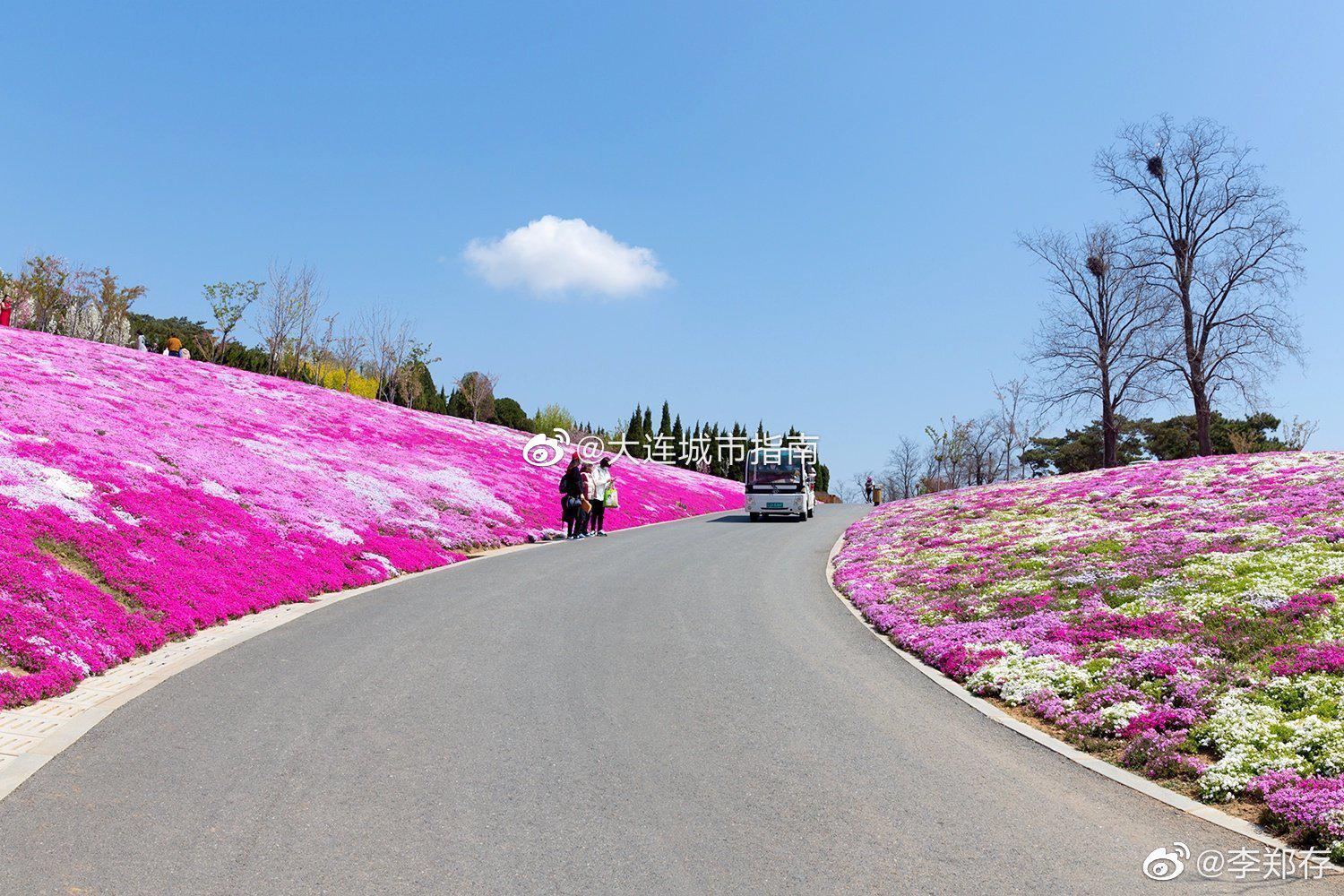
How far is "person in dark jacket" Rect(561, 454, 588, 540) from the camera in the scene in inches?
1003

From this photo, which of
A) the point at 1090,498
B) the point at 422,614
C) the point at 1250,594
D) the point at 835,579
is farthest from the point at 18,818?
the point at 1090,498

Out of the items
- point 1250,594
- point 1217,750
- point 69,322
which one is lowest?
point 1217,750

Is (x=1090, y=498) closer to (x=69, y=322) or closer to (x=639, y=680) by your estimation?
(x=639, y=680)

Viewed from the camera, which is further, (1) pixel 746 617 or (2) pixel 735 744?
(1) pixel 746 617

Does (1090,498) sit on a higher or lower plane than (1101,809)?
higher

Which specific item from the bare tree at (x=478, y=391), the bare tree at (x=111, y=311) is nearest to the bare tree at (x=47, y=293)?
the bare tree at (x=111, y=311)

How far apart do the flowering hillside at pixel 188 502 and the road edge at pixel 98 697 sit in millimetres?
213

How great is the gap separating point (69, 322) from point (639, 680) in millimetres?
60015

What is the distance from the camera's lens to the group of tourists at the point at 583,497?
25.5m

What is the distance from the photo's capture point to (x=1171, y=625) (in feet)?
30.1

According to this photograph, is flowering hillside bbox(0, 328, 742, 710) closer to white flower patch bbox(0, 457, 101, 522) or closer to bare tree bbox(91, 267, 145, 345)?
white flower patch bbox(0, 457, 101, 522)

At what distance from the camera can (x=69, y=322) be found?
51406 millimetres

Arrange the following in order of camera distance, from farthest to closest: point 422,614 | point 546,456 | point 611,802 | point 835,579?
point 546,456 → point 835,579 → point 422,614 → point 611,802

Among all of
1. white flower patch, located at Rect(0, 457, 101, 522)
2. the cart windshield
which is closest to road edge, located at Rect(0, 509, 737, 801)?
white flower patch, located at Rect(0, 457, 101, 522)
